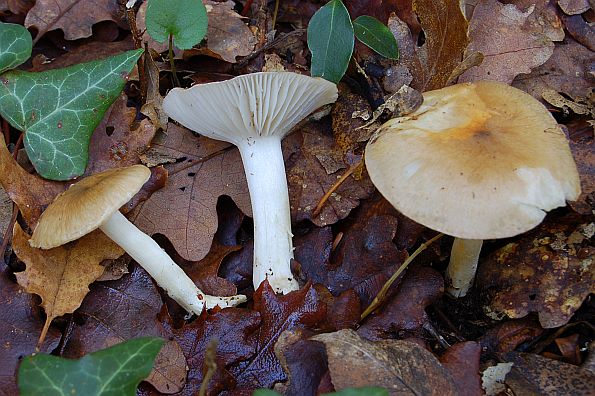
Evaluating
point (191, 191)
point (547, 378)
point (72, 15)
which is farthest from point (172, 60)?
point (547, 378)

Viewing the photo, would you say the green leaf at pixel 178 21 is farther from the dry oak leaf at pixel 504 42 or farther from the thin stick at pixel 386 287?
the thin stick at pixel 386 287

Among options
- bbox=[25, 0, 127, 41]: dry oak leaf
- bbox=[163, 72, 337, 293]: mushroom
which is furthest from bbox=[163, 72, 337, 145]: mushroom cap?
bbox=[25, 0, 127, 41]: dry oak leaf

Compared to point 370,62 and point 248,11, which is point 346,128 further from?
point 248,11

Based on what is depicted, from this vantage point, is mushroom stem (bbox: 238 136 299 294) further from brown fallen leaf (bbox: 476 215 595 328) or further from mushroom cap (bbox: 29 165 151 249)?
brown fallen leaf (bbox: 476 215 595 328)

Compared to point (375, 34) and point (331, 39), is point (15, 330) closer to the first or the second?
point (331, 39)

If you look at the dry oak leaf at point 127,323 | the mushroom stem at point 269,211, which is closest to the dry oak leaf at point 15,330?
the dry oak leaf at point 127,323

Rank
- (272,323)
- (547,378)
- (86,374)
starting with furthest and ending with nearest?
(272,323) → (547,378) → (86,374)

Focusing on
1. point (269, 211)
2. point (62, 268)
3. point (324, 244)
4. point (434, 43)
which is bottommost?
point (62, 268)
